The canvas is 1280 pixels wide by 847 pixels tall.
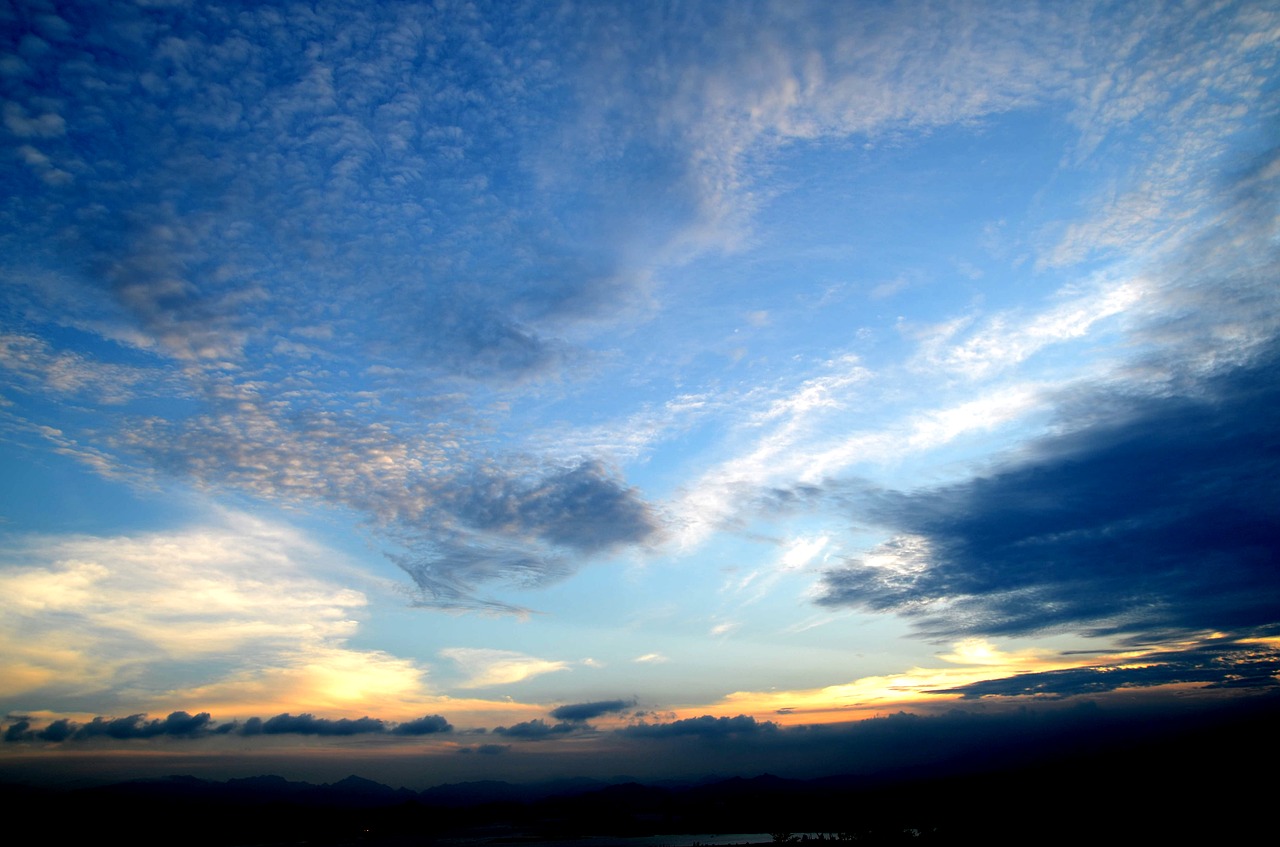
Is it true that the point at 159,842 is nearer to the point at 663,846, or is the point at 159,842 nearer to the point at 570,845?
the point at 570,845

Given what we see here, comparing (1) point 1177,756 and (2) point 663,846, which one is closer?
(1) point 1177,756

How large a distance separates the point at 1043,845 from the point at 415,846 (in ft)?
622

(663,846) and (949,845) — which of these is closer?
(949,845)

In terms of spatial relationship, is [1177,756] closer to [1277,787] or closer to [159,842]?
[1277,787]

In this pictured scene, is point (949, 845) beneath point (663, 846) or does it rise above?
above

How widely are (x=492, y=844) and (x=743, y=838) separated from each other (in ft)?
263

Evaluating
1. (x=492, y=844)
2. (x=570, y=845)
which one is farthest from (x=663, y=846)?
(x=492, y=844)

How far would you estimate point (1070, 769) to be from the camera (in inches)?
6240

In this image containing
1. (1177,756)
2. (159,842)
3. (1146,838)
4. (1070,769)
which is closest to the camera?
(1146,838)

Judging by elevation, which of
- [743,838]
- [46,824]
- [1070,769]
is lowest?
[743,838]

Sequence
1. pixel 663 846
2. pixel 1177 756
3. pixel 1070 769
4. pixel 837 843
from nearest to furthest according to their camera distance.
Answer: pixel 837 843
pixel 1177 756
pixel 1070 769
pixel 663 846

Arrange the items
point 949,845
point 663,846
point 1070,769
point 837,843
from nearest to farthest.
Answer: point 949,845, point 837,843, point 1070,769, point 663,846

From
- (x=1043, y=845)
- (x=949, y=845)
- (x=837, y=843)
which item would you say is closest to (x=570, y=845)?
(x=837, y=843)

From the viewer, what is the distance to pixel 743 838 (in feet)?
642
